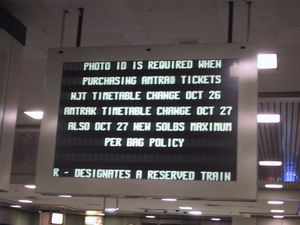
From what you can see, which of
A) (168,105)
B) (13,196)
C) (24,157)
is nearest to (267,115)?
(168,105)

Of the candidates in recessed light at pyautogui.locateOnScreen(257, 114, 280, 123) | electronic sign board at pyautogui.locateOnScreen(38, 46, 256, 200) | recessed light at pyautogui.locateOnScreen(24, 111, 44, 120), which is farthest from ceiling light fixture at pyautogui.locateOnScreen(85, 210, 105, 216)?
electronic sign board at pyautogui.locateOnScreen(38, 46, 256, 200)

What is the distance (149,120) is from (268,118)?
146 inches

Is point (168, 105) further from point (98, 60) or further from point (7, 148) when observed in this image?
point (7, 148)

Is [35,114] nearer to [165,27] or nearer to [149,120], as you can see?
[165,27]

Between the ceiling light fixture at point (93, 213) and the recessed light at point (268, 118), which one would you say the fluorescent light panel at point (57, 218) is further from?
the recessed light at point (268, 118)

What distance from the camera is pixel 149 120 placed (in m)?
3.39

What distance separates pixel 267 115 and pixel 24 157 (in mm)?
5255

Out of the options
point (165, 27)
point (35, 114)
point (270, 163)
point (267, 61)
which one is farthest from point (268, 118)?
point (165, 27)

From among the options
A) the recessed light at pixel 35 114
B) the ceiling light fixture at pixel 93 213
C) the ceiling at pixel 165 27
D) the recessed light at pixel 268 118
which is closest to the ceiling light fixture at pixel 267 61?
the ceiling at pixel 165 27

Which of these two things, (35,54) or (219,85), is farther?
(35,54)

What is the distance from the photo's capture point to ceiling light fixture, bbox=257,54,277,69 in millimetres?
4499

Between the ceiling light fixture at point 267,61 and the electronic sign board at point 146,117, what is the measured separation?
122 cm

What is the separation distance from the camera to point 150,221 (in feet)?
73.0

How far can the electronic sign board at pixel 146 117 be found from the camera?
326 centimetres
